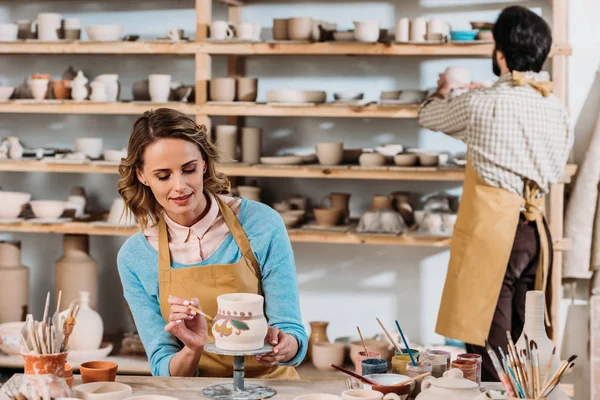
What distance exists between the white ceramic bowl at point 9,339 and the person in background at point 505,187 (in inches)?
79.3

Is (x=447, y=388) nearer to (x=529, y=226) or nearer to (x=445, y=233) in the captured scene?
(x=529, y=226)

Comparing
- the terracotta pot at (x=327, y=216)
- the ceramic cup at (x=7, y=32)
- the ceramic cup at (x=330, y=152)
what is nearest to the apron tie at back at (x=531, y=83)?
the ceramic cup at (x=330, y=152)

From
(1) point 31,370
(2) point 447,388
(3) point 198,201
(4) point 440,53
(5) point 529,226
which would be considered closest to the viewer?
(2) point 447,388

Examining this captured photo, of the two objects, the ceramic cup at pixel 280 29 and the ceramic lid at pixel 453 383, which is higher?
the ceramic cup at pixel 280 29

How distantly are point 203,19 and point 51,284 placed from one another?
1.70m

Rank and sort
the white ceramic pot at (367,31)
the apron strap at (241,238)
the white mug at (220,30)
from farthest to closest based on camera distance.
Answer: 1. the white mug at (220,30)
2. the white ceramic pot at (367,31)
3. the apron strap at (241,238)

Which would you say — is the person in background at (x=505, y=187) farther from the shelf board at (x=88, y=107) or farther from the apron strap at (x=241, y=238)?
the shelf board at (x=88, y=107)

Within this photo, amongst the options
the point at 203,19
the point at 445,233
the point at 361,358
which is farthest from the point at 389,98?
the point at 361,358

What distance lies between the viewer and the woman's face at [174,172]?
2.31 metres

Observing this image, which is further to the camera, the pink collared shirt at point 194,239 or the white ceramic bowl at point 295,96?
the white ceramic bowl at point 295,96

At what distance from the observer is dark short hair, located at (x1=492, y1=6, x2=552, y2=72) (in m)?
3.38

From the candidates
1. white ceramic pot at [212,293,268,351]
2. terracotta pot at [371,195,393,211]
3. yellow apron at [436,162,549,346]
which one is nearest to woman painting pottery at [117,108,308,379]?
white ceramic pot at [212,293,268,351]

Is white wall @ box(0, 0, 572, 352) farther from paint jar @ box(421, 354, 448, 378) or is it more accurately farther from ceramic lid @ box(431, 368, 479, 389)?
ceramic lid @ box(431, 368, 479, 389)

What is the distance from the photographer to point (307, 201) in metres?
4.40
